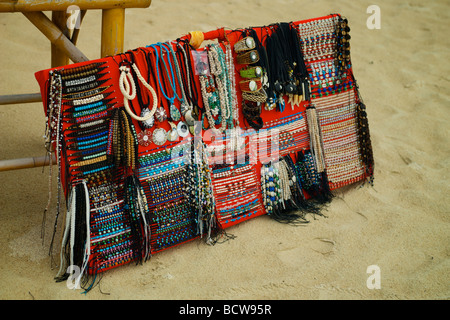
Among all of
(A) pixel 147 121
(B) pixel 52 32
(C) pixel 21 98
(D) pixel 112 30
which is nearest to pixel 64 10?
(B) pixel 52 32

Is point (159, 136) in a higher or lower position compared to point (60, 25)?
lower

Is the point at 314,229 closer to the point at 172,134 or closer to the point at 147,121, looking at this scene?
the point at 172,134

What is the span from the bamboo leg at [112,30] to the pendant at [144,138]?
1.64 feet

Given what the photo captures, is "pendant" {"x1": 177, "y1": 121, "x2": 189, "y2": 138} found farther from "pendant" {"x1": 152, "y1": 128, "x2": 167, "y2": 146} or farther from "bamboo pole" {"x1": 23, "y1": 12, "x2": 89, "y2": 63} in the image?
"bamboo pole" {"x1": 23, "y1": 12, "x2": 89, "y2": 63}

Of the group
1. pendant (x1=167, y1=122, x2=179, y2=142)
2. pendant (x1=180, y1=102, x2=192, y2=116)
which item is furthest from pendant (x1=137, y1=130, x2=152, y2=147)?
pendant (x1=180, y1=102, x2=192, y2=116)

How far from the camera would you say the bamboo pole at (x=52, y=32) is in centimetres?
217

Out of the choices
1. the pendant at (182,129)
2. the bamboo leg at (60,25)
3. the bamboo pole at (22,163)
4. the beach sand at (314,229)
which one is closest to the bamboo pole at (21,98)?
the bamboo leg at (60,25)

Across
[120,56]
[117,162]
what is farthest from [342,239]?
[120,56]

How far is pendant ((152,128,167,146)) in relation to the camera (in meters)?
2.13

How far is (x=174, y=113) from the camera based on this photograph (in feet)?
7.08

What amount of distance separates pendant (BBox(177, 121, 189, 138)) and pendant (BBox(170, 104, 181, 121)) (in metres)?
0.04

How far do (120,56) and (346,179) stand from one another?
1559 mm

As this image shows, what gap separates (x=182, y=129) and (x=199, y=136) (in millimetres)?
105

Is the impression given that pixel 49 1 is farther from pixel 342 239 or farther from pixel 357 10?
pixel 357 10
